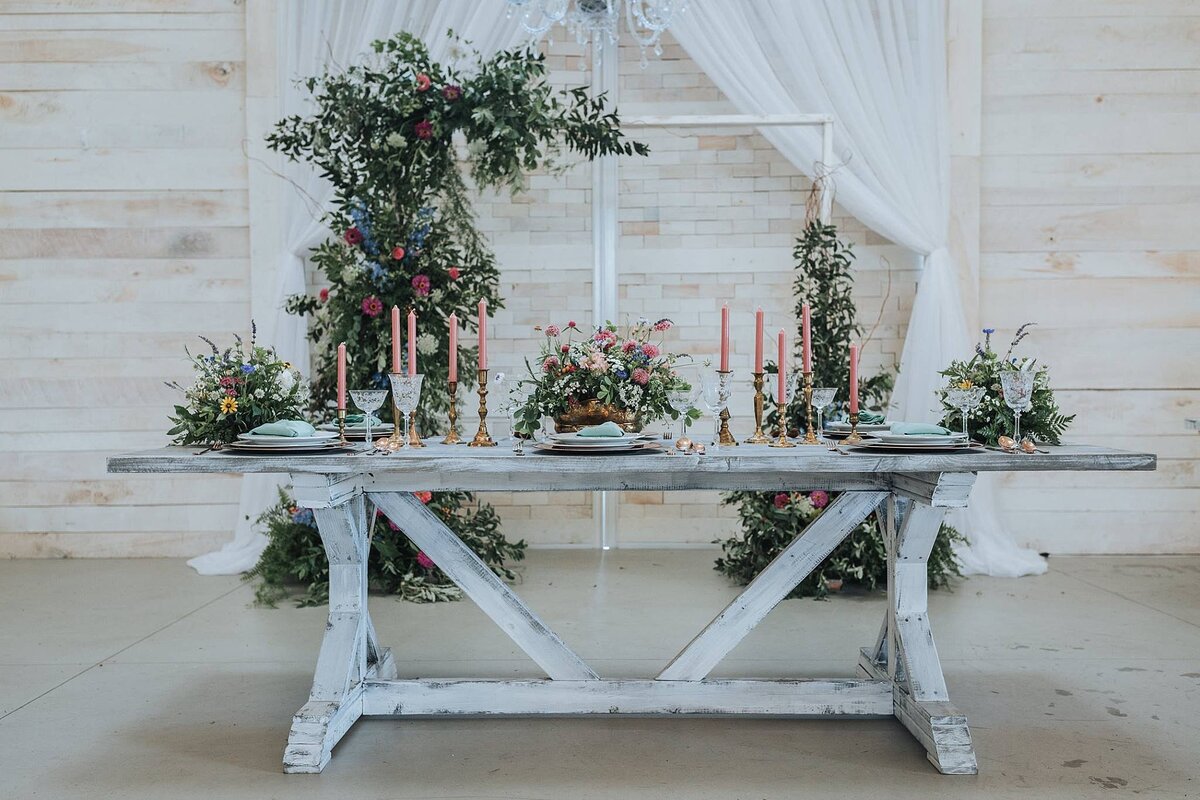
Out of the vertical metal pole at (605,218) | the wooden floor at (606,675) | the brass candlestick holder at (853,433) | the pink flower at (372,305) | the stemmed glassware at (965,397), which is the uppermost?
the vertical metal pole at (605,218)

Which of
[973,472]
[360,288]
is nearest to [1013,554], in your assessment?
[973,472]

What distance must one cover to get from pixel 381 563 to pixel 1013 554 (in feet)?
8.50

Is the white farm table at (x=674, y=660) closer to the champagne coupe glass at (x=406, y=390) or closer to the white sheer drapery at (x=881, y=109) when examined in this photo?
the champagne coupe glass at (x=406, y=390)

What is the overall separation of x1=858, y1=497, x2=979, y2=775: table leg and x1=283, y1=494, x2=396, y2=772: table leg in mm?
1291

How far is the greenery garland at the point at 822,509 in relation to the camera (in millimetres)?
4012

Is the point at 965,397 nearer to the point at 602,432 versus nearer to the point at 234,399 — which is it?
the point at 602,432

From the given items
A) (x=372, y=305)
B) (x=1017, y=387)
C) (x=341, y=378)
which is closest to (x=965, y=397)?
(x=1017, y=387)

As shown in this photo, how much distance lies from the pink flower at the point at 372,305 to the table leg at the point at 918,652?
201 centimetres

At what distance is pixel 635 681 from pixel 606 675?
1.31ft

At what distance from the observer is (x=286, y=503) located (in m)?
4.20

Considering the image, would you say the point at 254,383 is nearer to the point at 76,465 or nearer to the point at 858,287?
the point at 76,465

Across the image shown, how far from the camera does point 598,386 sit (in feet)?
8.66

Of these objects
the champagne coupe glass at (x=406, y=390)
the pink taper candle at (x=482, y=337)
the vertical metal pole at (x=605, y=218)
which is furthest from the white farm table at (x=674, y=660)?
the vertical metal pole at (x=605, y=218)

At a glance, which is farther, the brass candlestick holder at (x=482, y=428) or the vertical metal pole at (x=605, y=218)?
the vertical metal pole at (x=605, y=218)
